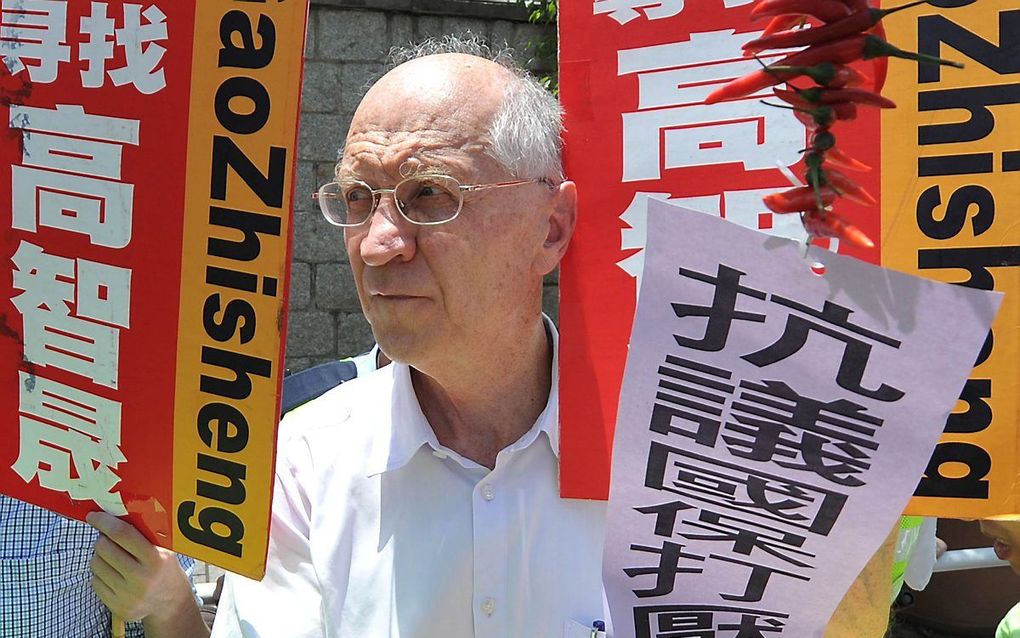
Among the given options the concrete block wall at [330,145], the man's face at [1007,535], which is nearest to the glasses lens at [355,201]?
the man's face at [1007,535]

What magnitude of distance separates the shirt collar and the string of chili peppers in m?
0.72

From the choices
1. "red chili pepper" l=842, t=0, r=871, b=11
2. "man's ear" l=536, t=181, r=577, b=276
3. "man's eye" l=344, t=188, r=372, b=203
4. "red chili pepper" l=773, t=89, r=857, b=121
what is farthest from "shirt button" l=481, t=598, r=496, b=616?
"red chili pepper" l=842, t=0, r=871, b=11

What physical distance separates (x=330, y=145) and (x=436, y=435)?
3.99m

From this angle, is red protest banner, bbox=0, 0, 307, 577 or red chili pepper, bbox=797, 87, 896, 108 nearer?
red chili pepper, bbox=797, 87, 896, 108

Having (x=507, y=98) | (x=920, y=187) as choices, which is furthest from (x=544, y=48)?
(x=920, y=187)

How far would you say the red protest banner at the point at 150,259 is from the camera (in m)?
1.57

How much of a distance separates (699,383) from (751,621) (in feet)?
1.00

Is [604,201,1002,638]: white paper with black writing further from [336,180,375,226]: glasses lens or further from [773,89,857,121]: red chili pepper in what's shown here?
[336,180,375,226]: glasses lens

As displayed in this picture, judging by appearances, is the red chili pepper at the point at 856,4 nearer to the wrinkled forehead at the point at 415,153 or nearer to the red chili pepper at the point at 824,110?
the red chili pepper at the point at 824,110

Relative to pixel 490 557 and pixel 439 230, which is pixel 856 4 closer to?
pixel 439 230

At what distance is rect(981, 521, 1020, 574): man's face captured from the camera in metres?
1.42

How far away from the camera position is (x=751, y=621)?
4.21 ft

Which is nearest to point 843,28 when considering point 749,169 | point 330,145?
point 749,169

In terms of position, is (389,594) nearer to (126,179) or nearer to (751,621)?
(751,621)
